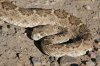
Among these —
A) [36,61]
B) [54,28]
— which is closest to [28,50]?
[36,61]

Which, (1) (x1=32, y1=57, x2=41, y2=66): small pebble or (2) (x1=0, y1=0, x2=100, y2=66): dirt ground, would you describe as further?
(2) (x1=0, y1=0, x2=100, y2=66): dirt ground

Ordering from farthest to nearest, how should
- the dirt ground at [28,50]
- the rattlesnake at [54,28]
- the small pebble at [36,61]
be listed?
1. the rattlesnake at [54,28]
2. the dirt ground at [28,50]
3. the small pebble at [36,61]

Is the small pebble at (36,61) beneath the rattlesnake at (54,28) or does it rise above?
beneath

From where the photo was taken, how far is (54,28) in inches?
375

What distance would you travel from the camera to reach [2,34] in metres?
9.27

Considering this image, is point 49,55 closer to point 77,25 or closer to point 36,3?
point 77,25

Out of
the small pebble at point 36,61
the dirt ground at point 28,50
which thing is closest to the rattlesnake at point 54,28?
the dirt ground at point 28,50

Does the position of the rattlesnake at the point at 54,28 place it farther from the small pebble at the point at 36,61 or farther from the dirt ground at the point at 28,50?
the small pebble at the point at 36,61

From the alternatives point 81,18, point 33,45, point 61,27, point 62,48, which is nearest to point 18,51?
point 33,45

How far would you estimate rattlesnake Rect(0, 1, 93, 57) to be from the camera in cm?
855

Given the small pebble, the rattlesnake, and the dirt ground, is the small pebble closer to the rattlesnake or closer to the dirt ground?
the dirt ground

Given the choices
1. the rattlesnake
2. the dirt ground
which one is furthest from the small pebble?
the rattlesnake

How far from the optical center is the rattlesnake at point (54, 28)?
855 cm

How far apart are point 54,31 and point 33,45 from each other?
0.84 metres
